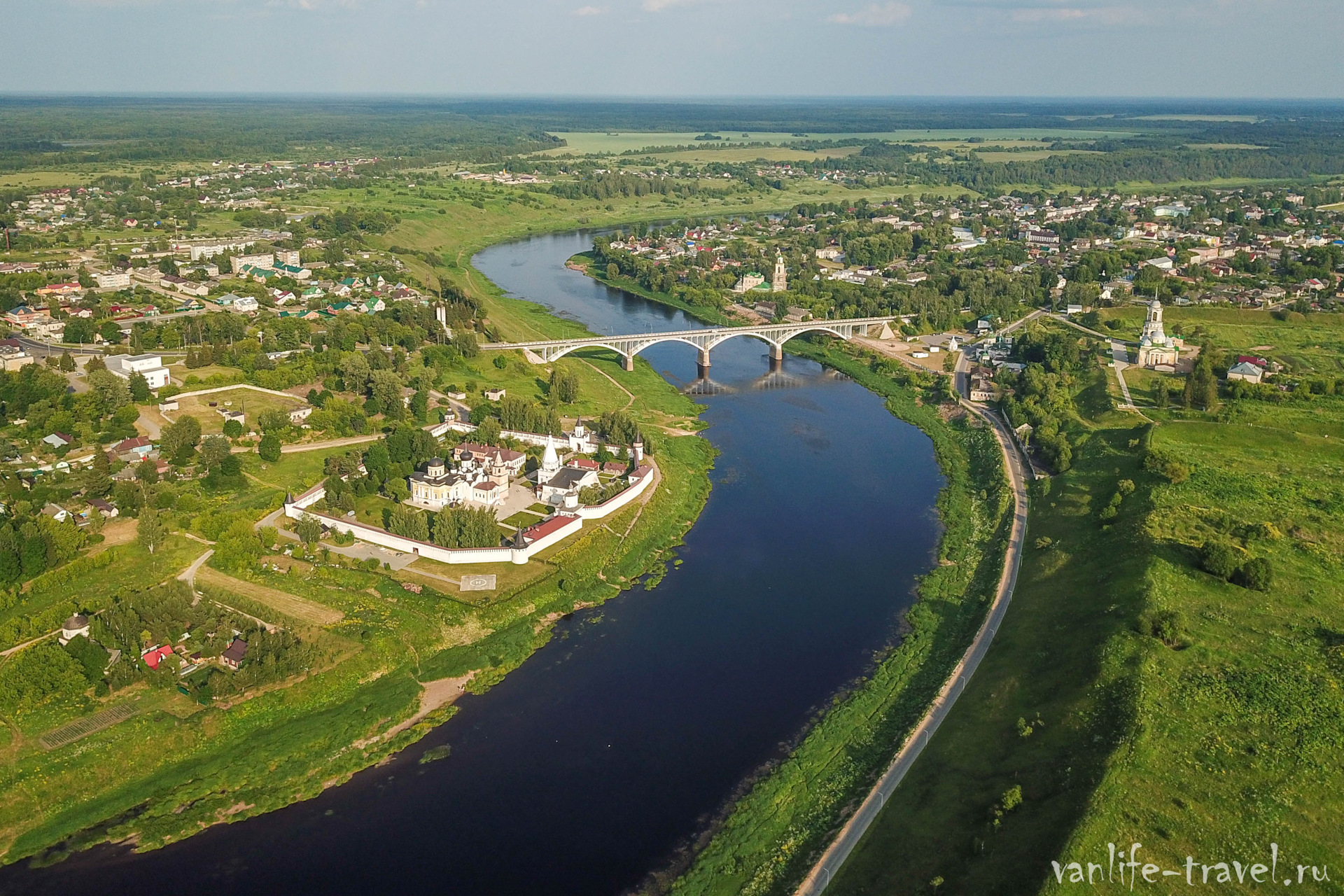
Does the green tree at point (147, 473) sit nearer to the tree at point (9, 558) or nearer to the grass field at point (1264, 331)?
the tree at point (9, 558)

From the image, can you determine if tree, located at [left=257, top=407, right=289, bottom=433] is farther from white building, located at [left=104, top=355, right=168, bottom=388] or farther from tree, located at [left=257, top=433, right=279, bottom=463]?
white building, located at [left=104, top=355, right=168, bottom=388]

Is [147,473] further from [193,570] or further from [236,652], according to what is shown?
[236,652]

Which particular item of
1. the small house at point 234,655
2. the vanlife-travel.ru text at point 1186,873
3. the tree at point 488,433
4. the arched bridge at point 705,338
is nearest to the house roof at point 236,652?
the small house at point 234,655

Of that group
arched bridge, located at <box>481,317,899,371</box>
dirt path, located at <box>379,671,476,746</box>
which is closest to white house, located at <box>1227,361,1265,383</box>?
arched bridge, located at <box>481,317,899,371</box>

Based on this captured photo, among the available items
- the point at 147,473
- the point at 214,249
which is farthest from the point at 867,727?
the point at 214,249

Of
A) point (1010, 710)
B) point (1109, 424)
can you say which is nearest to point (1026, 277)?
point (1109, 424)

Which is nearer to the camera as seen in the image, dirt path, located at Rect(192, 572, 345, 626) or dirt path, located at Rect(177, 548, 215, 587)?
dirt path, located at Rect(192, 572, 345, 626)
